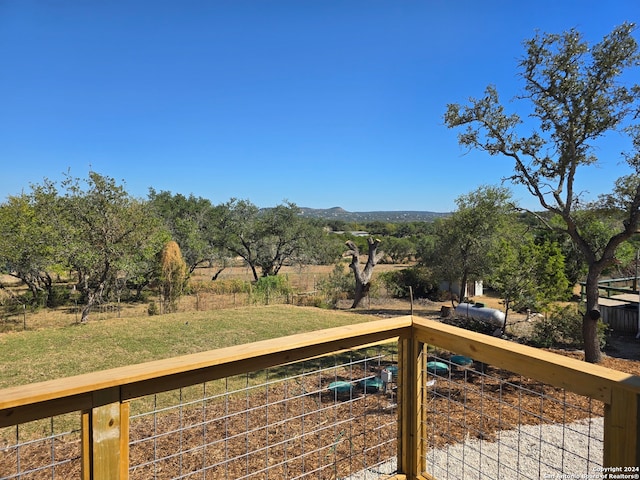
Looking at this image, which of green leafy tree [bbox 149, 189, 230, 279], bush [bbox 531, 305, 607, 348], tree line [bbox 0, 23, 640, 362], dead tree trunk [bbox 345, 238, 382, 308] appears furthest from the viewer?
green leafy tree [bbox 149, 189, 230, 279]

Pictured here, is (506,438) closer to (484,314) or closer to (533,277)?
(533,277)

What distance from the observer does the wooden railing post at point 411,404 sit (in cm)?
182

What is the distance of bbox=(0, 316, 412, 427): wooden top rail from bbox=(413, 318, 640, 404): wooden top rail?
256mm

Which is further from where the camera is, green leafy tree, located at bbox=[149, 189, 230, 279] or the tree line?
green leafy tree, located at bbox=[149, 189, 230, 279]

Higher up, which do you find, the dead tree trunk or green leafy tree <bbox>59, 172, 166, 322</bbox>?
green leafy tree <bbox>59, 172, 166, 322</bbox>

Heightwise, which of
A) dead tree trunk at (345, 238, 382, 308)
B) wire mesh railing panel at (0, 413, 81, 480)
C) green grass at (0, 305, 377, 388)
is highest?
dead tree trunk at (345, 238, 382, 308)

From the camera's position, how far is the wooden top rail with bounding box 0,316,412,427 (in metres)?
0.99

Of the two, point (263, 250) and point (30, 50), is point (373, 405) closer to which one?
point (30, 50)

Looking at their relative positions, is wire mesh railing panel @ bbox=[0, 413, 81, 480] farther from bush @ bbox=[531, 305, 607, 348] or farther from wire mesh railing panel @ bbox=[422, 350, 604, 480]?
bush @ bbox=[531, 305, 607, 348]

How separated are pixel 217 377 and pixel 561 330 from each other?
973 centimetres

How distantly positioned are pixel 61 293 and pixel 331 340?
17646 millimetres

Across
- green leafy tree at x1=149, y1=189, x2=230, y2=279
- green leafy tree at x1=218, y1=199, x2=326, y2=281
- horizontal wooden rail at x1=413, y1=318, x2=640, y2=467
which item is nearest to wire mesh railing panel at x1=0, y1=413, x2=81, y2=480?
horizontal wooden rail at x1=413, y1=318, x2=640, y2=467

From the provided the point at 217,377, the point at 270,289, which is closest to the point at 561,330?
the point at 217,377

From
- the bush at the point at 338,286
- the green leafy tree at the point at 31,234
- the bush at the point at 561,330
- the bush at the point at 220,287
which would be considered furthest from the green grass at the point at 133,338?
the bush at the point at 561,330
